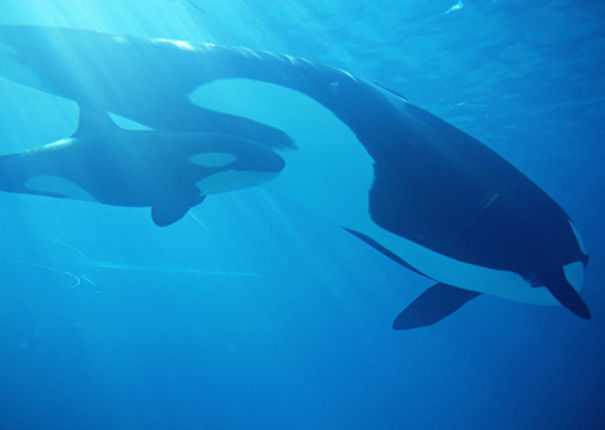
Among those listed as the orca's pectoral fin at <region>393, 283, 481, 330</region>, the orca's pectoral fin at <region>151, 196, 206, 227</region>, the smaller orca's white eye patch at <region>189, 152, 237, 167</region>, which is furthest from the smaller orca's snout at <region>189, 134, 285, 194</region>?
the orca's pectoral fin at <region>393, 283, 481, 330</region>

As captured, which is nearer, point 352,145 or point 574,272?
point 352,145

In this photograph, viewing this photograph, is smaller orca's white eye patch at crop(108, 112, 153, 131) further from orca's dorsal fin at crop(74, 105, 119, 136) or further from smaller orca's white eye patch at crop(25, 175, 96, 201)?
smaller orca's white eye patch at crop(25, 175, 96, 201)

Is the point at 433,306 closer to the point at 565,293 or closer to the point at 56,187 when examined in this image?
the point at 565,293

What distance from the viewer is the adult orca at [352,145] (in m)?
1.62

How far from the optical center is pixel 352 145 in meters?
2.00

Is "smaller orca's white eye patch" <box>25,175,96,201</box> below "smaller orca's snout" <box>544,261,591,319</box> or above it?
below

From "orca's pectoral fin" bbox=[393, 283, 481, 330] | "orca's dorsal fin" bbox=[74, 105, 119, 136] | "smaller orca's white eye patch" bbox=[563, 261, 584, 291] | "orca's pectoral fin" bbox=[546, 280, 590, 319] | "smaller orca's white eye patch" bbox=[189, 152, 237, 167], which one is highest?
"smaller orca's white eye patch" bbox=[563, 261, 584, 291]

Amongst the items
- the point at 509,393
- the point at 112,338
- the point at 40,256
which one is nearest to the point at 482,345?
the point at 509,393

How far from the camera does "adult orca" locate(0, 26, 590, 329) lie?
1615mm

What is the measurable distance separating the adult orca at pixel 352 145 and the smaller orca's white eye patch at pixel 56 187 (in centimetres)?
36

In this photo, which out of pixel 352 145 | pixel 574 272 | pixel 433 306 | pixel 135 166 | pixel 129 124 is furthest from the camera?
pixel 433 306

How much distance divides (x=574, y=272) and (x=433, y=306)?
116 centimetres

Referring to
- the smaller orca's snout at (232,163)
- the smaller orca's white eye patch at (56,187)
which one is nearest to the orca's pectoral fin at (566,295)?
the smaller orca's snout at (232,163)

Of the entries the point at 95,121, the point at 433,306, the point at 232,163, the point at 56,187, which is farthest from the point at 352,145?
the point at 433,306
